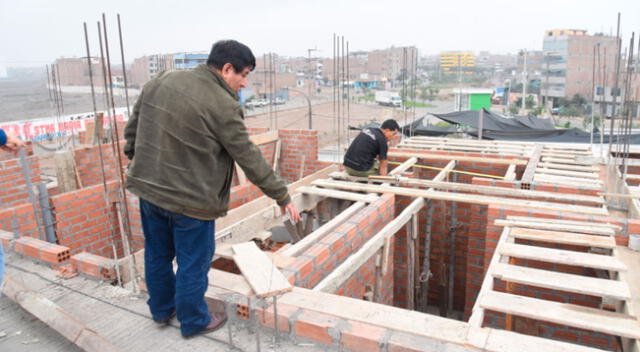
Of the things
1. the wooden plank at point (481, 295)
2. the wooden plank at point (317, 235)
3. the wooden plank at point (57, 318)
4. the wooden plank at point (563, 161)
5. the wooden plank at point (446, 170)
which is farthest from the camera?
the wooden plank at point (563, 161)

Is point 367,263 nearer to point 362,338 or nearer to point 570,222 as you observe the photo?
point 570,222

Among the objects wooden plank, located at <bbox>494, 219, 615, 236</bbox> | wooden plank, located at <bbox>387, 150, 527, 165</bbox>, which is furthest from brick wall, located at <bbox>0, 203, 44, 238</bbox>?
wooden plank, located at <bbox>387, 150, 527, 165</bbox>

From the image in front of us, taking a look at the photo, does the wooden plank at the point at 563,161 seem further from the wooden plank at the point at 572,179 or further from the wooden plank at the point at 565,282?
the wooden plank at the point at 565,282

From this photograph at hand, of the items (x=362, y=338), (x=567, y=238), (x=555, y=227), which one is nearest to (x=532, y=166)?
(x=555, y=227)

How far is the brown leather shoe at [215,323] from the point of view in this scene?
8.29 ft

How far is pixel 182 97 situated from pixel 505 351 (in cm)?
193

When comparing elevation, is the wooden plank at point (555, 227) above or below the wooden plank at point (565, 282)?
above

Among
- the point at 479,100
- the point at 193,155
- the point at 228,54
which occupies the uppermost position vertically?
the point at 228,54

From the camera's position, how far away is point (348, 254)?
3.87 m

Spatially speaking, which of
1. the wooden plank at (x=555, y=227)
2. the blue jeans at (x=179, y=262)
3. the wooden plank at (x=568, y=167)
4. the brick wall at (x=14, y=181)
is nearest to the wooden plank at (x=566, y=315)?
the wooden plank at (x=555, y=227)

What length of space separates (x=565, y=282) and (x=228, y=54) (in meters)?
2.51

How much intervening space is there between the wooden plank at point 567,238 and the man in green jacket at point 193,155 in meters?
2.33

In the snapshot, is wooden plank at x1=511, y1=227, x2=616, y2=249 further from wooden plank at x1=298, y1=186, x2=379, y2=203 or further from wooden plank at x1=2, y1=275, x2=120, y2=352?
wooden plank at x1=2, y1=275, x2=120, y2=352

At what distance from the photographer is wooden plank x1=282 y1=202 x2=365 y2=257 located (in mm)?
3451
